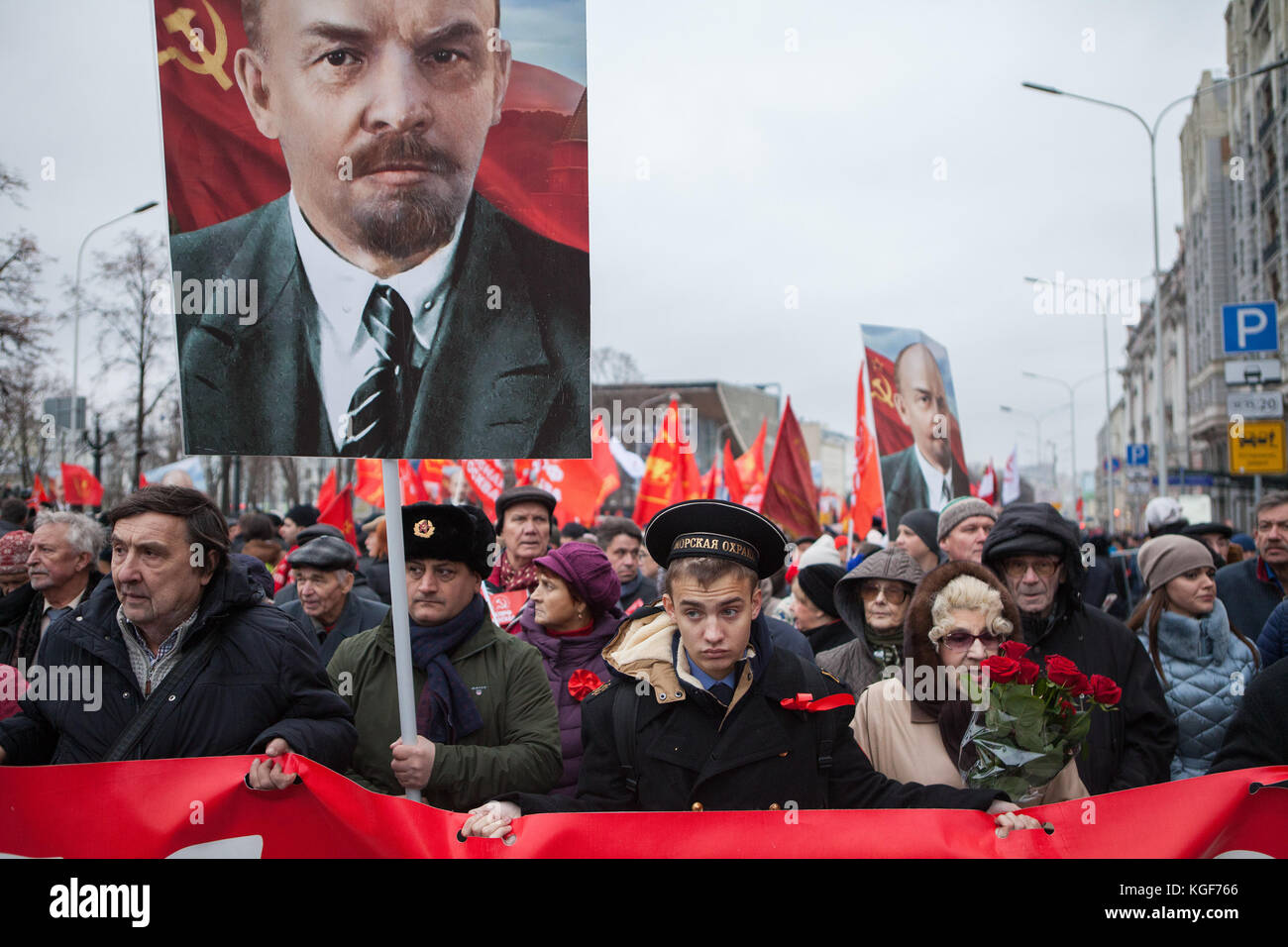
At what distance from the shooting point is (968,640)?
3.41 meters

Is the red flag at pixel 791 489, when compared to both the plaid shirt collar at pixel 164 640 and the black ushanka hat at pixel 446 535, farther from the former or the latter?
the plaid shirt collar at pixel 164 640

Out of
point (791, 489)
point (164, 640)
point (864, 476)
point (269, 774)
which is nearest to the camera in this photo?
point (269, 774)

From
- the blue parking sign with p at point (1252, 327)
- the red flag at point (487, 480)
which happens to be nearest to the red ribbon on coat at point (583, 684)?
the red flag at point (487, 480)

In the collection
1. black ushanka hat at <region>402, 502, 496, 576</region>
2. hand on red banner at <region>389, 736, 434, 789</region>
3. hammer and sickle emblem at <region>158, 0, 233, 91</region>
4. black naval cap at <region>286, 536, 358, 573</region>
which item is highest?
hammer and sickle emblem at <region>158, 0, 233, 91</region>

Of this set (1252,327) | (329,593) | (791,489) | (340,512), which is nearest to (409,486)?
(340,512)

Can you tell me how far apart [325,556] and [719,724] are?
343 cm

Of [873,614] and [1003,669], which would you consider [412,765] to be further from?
Result: [873,614]

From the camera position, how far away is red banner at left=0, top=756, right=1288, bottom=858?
2701 millimetres

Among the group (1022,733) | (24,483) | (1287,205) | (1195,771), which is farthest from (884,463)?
(1287,205)

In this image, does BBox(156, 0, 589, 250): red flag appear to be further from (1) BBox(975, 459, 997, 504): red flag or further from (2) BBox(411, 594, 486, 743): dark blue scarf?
(1) BBox(975, 459, 997, 504): red flag

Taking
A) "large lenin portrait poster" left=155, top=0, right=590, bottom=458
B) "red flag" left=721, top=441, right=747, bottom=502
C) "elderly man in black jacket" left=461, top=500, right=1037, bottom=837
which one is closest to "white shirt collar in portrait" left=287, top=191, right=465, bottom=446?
"large lenin portrait poster" left=155, top=0, right=590, bottom=458

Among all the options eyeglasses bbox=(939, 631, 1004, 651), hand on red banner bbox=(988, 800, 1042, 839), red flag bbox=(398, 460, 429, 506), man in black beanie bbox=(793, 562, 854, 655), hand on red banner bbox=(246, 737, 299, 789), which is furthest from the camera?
red flag bbox=(398, 460, 429, 506)

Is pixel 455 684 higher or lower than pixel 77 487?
lower

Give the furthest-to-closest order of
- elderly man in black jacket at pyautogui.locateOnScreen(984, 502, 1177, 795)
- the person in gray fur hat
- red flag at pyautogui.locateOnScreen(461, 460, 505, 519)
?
red flag at pyautogui.locateOnScreen(461, 460, 505, 519) → the person in gray fur hat → elderly man in black jacket at pyautogui.locateOnScreen(984, 502, 1177, 795)
